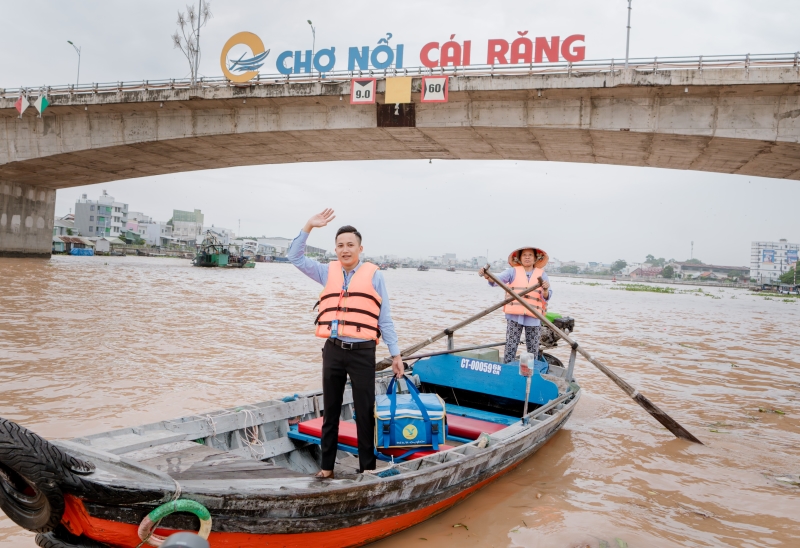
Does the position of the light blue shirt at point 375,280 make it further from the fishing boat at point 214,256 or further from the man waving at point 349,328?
the fishing boat at point 214,256

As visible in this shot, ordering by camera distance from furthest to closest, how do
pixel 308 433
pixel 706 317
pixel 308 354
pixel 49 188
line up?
pixel 49 188
pixel 706 317
pixel 308 354
pixel 308 433

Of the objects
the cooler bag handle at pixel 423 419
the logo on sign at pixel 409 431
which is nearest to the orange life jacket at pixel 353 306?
the cooler bag handle at pixel 423 419

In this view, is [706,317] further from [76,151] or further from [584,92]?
[76,151]

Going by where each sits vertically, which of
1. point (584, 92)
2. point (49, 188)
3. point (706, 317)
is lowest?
point (706, 317)

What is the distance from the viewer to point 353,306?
3.57 meters

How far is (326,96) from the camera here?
1891 centimetres

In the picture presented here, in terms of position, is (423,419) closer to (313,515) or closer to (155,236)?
(313,515)

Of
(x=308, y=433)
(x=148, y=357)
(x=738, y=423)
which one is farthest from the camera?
(x=148, y=357)

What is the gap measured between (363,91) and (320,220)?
15780 millimetres

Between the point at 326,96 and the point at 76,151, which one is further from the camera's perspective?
the point at 76,151

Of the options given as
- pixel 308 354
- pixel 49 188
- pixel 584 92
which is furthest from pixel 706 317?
pixel 49 188

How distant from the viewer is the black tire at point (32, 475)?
224 cm

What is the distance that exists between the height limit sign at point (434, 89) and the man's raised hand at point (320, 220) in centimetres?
1475

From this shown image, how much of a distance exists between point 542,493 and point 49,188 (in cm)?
3505
